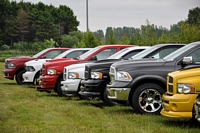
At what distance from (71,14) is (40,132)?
11627 cm

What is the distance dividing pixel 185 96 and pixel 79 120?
253 centimetres

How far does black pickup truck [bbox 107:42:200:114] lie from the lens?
10.5 metres

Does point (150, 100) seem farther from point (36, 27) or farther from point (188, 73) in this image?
point (36, 27)

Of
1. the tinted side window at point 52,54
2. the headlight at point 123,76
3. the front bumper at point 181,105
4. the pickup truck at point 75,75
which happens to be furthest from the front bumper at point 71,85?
the tinted side window at point 52,54

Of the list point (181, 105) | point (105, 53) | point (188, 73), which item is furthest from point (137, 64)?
point (105, 53)

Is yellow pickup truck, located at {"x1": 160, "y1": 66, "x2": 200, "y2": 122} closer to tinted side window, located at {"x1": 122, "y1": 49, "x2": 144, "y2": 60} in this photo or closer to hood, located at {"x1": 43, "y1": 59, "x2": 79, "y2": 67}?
tinted side window, located at {"x1": 122, "y1": 49, "x2": 144, "y2": 60}

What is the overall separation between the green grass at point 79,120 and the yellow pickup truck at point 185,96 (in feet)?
1.01

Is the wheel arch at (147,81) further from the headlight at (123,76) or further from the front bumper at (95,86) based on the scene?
the front bumper at (95,86)

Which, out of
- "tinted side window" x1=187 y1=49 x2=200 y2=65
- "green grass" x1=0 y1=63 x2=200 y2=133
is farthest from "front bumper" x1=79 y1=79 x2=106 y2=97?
"tinted side window" x1=187 y1=49 x2=200 y2=65

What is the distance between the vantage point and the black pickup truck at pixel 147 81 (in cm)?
1047

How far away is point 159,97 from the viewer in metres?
10.6

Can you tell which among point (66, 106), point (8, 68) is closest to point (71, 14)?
point (8, 68)

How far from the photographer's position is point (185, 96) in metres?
8.47

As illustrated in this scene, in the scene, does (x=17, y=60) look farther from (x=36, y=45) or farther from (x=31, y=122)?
(x=36, y=45)
